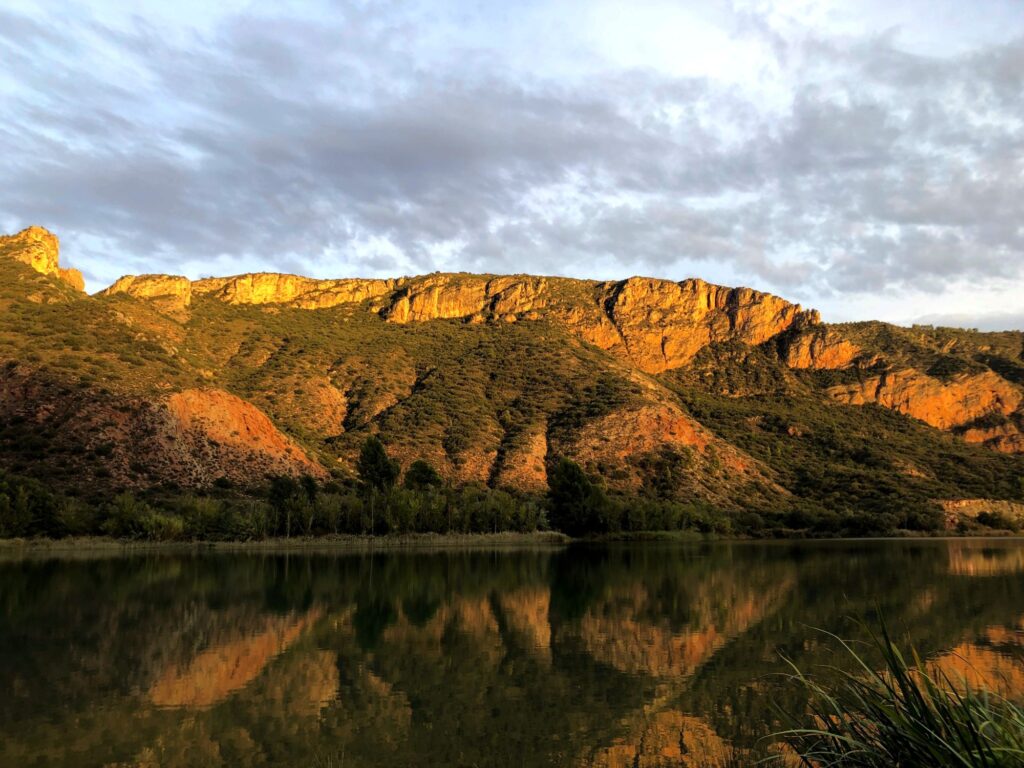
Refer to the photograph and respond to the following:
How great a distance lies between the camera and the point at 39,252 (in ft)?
363

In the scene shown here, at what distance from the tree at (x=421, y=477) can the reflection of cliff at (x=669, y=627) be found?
48.4m

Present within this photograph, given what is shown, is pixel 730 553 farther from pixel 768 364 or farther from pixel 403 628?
pixel 768 364

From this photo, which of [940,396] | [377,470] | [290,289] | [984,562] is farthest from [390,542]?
[940,396]

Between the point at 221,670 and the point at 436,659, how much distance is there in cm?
531

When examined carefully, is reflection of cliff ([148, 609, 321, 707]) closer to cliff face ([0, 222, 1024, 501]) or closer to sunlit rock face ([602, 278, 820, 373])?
cliff face ([0, 222, 1024, 501])

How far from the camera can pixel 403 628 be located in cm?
2564

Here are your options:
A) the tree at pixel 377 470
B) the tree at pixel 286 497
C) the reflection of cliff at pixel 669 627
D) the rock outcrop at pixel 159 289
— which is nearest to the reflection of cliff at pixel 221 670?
the reflection of cliff at pixel 669 627

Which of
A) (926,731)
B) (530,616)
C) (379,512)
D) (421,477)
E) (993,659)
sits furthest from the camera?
(421,477)

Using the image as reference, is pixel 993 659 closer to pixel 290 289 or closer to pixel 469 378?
pixel 469 378

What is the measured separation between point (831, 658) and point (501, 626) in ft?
34.8

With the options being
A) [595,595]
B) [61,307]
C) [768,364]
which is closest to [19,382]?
[61,307]

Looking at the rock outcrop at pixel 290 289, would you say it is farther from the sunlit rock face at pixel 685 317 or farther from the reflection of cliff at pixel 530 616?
the reflection of cliff at pixel 530 616

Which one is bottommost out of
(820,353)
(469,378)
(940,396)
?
(469,378)

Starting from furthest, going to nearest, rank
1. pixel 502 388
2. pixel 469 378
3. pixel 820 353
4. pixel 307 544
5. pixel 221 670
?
pixel 820 353
pixel 469 378
pixel 502 388
pixel 307 544
pixel 221 670
